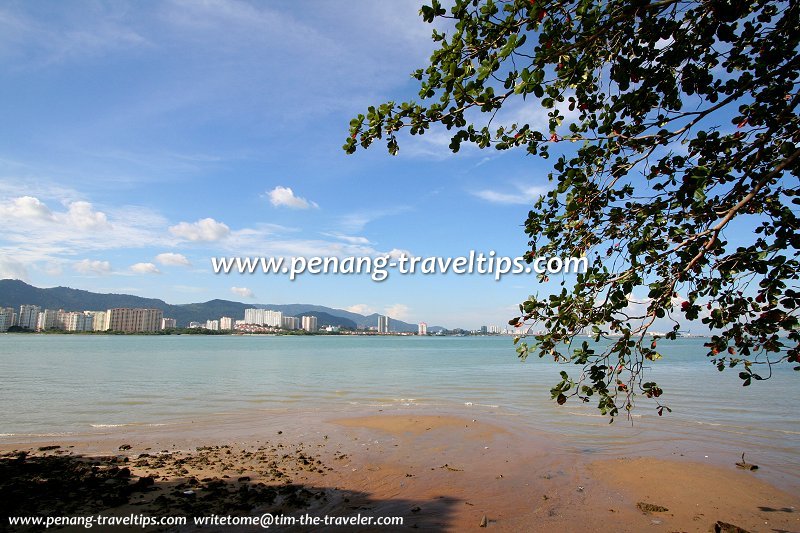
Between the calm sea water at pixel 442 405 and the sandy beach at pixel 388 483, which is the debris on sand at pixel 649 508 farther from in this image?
the calm sea water at pixel 442 405

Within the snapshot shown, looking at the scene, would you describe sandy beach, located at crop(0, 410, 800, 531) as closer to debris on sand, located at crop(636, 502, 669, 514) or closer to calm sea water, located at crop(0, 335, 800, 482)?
debris on sand, located at crop(636, 502, 669, 514)

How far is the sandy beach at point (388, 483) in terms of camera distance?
23.2 ft

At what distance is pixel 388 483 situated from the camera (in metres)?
8.82

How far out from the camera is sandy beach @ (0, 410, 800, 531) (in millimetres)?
7066

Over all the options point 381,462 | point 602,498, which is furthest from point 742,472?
point 381,462

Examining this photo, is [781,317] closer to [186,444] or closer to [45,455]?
[186,444]

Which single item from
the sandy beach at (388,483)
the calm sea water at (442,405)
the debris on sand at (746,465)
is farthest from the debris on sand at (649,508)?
the debris on sand at (746,465)

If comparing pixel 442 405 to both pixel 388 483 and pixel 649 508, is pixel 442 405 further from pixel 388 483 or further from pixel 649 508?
pixel 649 508

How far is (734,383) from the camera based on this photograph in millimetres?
28688

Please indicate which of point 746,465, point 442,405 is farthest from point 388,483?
point 442,405

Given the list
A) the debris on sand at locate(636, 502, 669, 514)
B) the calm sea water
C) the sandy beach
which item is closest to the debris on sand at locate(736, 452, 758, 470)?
the sandy beach

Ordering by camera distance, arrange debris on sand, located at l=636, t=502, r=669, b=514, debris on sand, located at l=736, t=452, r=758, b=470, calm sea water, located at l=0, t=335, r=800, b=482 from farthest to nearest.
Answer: calm sea water, located at l=0, t=335, r=800, b=482 → debris on sand, located at l=736, t=452, r=758, b=470 → debris on sand, located at l=636, t=502, r=669, b=514

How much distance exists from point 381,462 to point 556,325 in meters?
7.31

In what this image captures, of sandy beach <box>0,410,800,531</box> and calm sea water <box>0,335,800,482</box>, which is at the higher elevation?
sandy beach <box>0,410,800,531</box>
